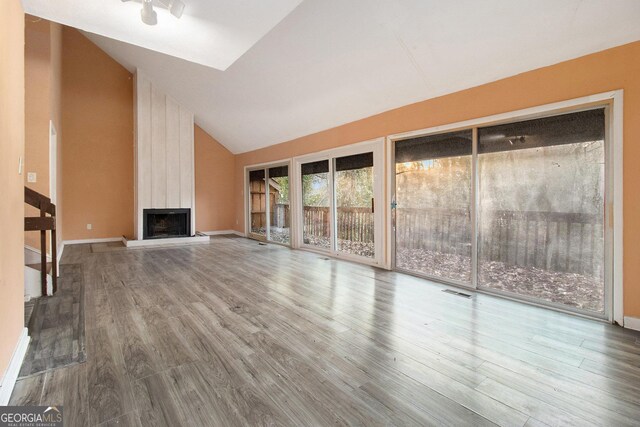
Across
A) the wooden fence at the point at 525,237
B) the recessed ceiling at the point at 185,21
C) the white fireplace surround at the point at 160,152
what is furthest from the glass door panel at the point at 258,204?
the recessed ceiling at the point at 185,21

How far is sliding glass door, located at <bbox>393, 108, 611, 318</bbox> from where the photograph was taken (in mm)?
2664

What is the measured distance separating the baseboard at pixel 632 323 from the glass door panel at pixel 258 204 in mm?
6547

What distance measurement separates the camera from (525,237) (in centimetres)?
303

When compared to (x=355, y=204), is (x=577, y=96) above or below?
above

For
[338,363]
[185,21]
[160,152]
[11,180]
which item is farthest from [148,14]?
[160,152]

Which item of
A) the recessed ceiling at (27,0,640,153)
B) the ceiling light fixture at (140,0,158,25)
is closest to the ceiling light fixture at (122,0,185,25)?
the ceiling light fixture at (140,0,158,25)

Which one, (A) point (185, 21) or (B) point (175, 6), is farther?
(A) point (185, 21)

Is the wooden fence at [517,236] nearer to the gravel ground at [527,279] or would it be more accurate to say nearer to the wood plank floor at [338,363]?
the gravel ground at [527,279]

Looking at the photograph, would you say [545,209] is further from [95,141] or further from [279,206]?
[95,141]

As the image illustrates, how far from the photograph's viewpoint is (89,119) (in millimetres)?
6805

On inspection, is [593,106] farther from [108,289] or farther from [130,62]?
[130,62]

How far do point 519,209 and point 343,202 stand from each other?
2.84 metres

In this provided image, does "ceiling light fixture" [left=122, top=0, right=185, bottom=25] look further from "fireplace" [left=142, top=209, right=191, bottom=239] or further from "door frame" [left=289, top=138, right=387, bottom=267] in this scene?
"fireplace" [left=142, top=209, right=191, bottom=239]

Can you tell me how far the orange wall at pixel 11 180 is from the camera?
1.56 meters
